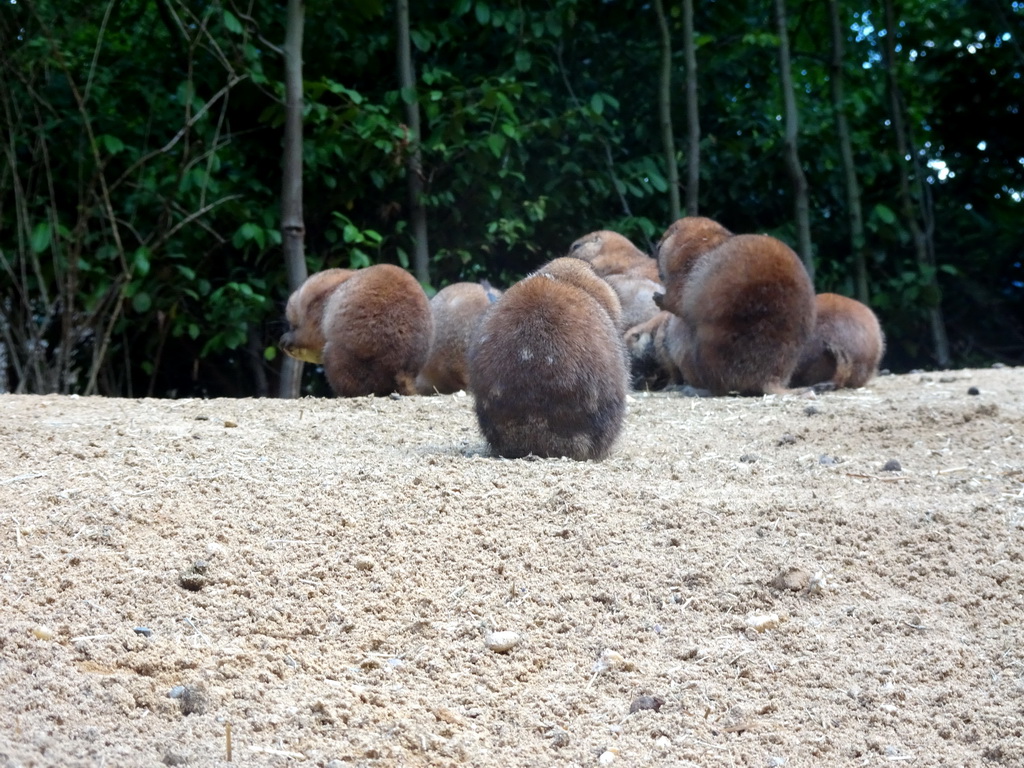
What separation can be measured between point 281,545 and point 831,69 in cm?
1175

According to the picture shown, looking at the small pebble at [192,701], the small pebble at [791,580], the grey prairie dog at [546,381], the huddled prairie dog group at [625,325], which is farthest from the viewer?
the huddled prairie dog group at [625,325]

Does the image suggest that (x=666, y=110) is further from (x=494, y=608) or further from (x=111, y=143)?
(x=494, y=608)

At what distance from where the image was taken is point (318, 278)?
942 centimetres

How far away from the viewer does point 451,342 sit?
970 cm

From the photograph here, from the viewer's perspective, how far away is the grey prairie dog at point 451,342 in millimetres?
9688

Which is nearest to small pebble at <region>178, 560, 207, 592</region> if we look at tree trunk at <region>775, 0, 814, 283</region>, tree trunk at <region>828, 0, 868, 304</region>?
tree trunk at <region>775, 0, 814, 283</region>

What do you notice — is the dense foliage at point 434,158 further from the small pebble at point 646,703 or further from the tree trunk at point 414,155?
the small pebble at point 646,703

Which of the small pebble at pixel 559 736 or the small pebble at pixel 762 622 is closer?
the small pebble at pixel 559 736

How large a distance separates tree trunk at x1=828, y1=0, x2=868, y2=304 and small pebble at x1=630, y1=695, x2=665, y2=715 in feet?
35.3

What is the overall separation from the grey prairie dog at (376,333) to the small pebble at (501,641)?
17.5ft

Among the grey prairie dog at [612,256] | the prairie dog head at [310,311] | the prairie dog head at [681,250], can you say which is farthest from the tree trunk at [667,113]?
the prairie dog head at [310,311]

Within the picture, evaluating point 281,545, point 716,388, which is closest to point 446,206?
point 716,388

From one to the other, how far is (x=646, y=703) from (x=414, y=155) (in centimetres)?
837

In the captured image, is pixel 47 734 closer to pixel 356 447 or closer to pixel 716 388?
pixel 356 447
